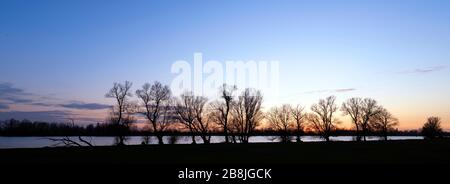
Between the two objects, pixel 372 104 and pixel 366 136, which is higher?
pixel 372 104

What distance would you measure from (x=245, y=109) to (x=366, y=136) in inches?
1251

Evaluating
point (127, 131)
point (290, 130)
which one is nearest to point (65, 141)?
point (127, 131)

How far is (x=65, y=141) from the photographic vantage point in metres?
40.8

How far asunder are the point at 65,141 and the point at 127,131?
14.9 meters

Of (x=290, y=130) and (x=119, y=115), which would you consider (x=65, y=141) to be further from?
(x=290, y=130)
